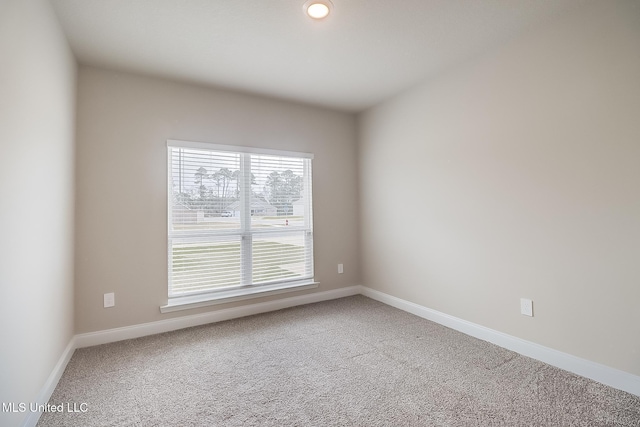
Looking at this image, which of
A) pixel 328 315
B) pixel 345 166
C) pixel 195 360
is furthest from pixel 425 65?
pixel 195 360

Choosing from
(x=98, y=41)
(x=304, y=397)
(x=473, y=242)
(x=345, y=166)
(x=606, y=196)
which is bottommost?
(x=304, y=397)

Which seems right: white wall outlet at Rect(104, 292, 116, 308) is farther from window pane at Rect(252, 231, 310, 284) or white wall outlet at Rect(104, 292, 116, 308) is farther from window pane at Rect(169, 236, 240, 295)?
window pane at Rect(252, 231, 310, 284)

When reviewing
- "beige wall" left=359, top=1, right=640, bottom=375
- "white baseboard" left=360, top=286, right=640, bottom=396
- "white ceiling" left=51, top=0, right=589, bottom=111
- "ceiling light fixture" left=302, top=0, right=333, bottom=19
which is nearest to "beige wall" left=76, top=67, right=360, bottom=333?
"white ceiling" left=51, top=0, right=589, bottom=111

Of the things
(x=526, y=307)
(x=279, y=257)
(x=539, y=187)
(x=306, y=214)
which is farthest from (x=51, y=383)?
(x=539, y=187)

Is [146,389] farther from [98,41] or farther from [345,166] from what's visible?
[345,166]

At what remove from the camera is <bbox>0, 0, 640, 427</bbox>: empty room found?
1.75 meters

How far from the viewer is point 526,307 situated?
2373 millimetres

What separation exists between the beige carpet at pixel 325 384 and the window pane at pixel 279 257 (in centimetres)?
78

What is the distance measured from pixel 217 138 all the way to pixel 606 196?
3.34 metres

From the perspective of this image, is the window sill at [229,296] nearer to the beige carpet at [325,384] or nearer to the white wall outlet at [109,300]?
the beige carpet at [325,384]

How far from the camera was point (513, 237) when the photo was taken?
246 centimetres

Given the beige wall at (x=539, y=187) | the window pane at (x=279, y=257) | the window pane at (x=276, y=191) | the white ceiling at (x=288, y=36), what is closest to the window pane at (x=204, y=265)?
the window pane at (x=279, y=257)

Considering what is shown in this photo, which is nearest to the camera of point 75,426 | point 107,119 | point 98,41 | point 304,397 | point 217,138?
point 75,426

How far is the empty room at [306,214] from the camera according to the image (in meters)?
1.75
